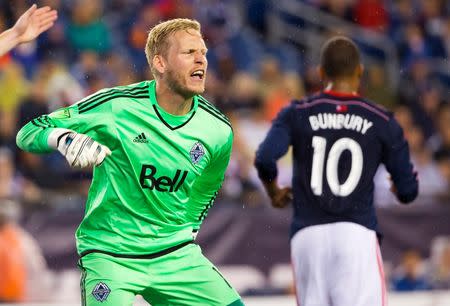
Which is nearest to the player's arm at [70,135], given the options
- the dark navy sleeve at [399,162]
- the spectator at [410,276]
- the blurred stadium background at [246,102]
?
the dark navy sleeve at [399,162]

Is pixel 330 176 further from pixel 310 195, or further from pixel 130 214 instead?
pixel 130 214

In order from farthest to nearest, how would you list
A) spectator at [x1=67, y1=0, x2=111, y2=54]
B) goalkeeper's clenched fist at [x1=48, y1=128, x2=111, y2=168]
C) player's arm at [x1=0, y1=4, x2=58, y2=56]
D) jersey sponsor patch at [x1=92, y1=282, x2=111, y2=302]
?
1. spectator at [x1=67, y1=0, x2=111, y2=54]
2. player's arm at [x1=0, y1=4, x2=58, y2=56]
3. jersey sponsor patch at [x1=92, y1=282, x2=111, y2=302]
4. goalkeeper's clenched fist at [x1=48, y1=128, x2=111, y2=168]

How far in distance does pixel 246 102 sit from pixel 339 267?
25.1ft

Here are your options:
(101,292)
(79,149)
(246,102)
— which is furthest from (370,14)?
(79,149)

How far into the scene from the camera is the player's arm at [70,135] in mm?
5578

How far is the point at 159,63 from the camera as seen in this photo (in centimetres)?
636

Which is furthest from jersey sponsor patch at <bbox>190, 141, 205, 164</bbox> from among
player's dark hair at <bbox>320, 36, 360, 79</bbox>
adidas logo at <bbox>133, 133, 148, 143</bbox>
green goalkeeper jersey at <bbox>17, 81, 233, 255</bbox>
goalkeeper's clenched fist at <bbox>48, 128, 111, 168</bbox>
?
player's dark hair at <bbox>320, 36, 360, 79</bbox>

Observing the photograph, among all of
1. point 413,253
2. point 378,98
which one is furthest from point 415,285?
point 378,98

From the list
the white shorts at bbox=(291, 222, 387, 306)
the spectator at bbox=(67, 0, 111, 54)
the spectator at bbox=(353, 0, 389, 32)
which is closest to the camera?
the white shorts at bbox=(291, 222, 387, 306)

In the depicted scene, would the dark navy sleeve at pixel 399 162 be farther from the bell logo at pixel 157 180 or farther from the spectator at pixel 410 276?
the spectator at pixel 410 276

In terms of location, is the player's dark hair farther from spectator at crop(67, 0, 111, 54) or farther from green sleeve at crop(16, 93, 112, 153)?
spectator at crop(67, 0, 111, 54)

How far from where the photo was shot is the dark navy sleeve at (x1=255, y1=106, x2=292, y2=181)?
7109 mm

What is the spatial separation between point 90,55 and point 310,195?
7320mm

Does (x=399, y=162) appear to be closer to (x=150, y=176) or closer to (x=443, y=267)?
(x=150, y=176)
